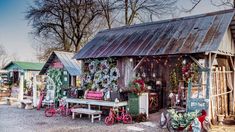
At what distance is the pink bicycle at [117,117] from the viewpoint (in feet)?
33.4

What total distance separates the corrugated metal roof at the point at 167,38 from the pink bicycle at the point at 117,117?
246cm

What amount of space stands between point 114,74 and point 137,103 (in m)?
2.26

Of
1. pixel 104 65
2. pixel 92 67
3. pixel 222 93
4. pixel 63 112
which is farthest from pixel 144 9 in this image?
pixel 222 93

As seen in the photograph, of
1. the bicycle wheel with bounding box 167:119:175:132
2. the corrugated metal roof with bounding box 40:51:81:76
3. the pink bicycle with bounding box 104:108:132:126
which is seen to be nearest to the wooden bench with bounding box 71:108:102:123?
the pink bicycle with bounding box 104:108:132:126

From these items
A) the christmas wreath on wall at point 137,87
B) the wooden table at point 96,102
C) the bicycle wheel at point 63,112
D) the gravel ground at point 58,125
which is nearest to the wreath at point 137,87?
the christmas wreath on wall at point 137,87

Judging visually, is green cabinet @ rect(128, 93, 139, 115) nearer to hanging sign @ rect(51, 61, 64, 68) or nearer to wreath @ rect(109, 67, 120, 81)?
wreath @ rect(109, 67, 120, 81)

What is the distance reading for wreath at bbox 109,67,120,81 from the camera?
1219 cm

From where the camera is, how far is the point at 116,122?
10.5 metres

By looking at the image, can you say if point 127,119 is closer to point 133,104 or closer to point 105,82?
point 133,104

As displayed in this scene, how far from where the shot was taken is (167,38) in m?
11.2

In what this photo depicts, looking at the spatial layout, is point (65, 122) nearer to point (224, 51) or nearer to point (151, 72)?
point (151, 72)

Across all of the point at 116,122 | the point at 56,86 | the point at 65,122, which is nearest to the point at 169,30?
the point at 116,122

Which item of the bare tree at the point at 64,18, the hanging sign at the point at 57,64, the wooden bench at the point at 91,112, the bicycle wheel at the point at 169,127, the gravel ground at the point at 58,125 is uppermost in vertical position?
the bare tree at the point at 64,18

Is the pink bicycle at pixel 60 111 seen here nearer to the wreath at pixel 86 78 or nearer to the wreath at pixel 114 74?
the wreath at pixel 86 78
